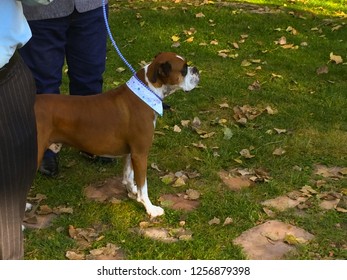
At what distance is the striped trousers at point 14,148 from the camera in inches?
85.0

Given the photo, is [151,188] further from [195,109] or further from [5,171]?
[5,171]

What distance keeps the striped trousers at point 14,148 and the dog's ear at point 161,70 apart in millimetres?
1694

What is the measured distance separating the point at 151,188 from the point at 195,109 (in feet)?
5.71

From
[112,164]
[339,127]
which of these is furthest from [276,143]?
[112,164]

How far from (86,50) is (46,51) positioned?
0.36 m

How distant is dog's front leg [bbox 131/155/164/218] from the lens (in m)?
4.05

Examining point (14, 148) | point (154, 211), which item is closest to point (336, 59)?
point (154, 211)

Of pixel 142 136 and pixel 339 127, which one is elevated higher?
pixel 142 136

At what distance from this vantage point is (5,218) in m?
2.27

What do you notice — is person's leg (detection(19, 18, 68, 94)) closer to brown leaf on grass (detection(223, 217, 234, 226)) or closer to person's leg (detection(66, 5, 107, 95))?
person's leg (detection(66, 5, 107, 95))

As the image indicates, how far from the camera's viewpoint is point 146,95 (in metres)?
3.95

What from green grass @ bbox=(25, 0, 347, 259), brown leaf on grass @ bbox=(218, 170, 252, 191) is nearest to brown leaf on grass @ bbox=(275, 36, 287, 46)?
green grass @ bbox=(25, 0, 347, 259)

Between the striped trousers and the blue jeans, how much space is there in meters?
1.95

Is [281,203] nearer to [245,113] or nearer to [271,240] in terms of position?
[271,240]
